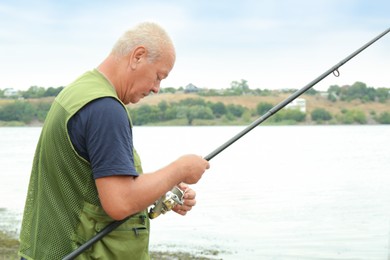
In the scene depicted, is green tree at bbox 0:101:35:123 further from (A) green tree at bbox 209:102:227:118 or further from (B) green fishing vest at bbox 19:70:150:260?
(B) green fishing vest at bbox 19:70:150:260

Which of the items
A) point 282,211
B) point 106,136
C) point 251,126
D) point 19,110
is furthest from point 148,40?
point 19,110

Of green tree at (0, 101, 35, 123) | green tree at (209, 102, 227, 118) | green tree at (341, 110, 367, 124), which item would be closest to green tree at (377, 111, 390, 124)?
green tree at (341, 110, 367, 124)

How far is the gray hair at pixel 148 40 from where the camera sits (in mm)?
2652

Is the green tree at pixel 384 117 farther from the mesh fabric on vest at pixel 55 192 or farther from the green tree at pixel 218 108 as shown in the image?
the mesh fabric on vest at pixel 55 192

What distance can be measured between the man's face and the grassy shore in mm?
7928

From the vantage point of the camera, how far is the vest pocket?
106 inches

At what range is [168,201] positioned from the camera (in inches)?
118

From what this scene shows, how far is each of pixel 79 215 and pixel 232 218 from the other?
71.4 feet

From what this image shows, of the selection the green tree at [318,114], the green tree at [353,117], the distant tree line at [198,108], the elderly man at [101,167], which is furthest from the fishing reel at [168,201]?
the green tree at [353,117]

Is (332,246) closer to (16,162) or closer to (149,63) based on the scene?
(149,63)

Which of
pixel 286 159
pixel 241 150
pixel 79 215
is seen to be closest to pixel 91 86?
pixel 79 215

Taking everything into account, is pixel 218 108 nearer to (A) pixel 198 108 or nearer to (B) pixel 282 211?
(A) pixel 198 108

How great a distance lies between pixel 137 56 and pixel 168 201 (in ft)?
2.28

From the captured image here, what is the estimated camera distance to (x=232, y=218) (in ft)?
79.5
